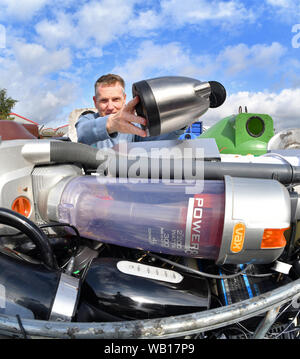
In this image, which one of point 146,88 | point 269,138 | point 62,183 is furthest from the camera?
point 269,138

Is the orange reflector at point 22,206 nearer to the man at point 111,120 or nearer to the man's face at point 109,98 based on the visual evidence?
the man at point 111,120

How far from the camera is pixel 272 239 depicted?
0.64m

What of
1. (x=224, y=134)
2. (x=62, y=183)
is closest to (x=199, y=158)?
(x=62, y=183)

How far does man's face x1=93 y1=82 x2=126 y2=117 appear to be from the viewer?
5.68ft

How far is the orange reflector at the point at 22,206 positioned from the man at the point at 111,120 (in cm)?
39

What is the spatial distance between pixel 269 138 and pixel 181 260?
6.43ft

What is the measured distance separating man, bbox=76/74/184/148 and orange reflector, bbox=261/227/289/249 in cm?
48

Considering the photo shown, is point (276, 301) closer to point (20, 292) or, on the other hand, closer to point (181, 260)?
point (181, 260)

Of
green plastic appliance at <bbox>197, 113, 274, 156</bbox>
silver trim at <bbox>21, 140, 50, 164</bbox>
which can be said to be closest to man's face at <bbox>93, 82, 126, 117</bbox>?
silver trim at <bbox>21, 140, 50, 164</bbox>

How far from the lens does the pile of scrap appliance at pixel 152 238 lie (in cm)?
57

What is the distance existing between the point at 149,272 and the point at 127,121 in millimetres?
502

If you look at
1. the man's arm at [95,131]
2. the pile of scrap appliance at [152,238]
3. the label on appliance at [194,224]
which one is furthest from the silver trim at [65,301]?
the man's arm at [95,131]

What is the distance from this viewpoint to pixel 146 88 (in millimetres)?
758

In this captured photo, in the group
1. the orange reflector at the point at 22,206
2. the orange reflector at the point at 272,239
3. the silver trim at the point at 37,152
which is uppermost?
the silver trim at the point at 37,152
